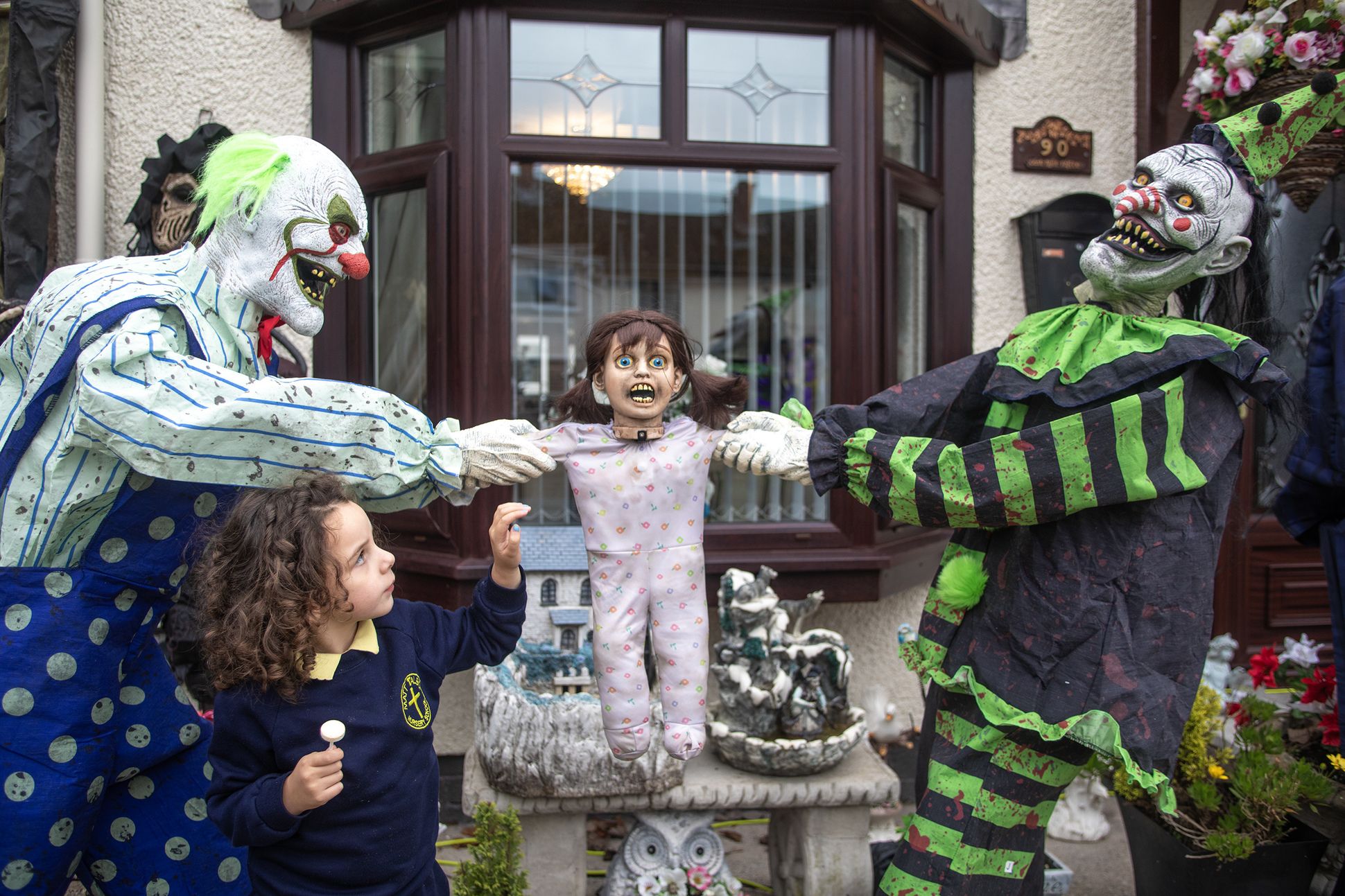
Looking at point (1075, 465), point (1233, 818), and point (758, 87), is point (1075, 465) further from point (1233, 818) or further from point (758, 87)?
point (758, 87)

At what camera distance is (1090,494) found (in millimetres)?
2105

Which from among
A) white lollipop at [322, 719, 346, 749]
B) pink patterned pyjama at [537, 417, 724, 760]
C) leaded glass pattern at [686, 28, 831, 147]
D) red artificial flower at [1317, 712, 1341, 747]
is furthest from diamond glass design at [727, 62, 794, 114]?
white lollipop at [322, 719, 346, 749]

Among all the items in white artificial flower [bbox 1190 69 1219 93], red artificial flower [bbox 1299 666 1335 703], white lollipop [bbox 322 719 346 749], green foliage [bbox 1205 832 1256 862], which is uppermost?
white artificial flower [bbox 1190 69 1219 93]

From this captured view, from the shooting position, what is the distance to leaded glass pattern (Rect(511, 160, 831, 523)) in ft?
13.6

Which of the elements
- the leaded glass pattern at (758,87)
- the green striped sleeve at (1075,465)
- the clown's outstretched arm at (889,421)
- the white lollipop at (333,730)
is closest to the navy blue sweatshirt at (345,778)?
the white lollipop at (333,730)

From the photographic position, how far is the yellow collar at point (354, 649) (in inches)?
73.4

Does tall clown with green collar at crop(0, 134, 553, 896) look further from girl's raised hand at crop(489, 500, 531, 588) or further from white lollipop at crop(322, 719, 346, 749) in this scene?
white lollipop at crop(322, 719, 346, 749)

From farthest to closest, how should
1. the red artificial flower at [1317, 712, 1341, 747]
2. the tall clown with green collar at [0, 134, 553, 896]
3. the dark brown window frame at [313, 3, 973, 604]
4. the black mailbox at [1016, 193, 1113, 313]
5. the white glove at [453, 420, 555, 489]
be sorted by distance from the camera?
the black mailbox at [1016, 193, 1113, 313]
the dark brown window frame at [313, 3, 973, 604]
the red artificial flower at [1317, 712, 1341, 747]
the white glove at [453, 420, 555, 489]
the tall clown with green collar at [0, 134, 553, 896]

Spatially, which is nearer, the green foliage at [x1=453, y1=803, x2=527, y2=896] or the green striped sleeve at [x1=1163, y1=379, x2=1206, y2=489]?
the green striped sleeve at [x1=1163, y1=379, x2=1206, y2=489]

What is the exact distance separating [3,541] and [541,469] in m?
1.03

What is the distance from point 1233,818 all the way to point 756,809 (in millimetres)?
1302

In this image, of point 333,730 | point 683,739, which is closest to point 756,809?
point 683,739

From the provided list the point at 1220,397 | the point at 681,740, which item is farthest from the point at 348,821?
the point at 1220,397

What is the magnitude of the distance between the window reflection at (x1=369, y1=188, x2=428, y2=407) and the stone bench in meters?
1.67
